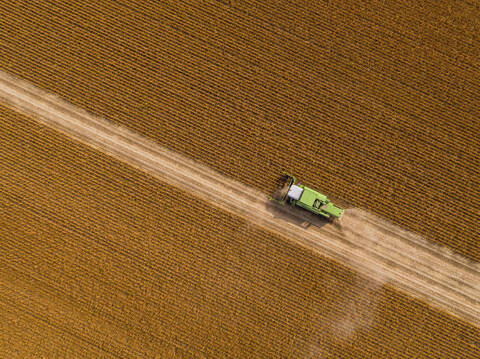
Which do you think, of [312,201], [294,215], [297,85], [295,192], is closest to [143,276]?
[294,215]

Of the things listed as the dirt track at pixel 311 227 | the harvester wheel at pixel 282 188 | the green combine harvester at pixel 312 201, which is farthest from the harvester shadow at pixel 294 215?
the green combine harvester at pixel 312 201

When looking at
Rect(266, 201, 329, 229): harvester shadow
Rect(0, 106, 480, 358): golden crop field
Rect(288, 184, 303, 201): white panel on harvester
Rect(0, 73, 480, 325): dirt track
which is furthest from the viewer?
Rect(266, 201, 329, 229): harvester shadow

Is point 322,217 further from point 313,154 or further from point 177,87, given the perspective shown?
point 177,87

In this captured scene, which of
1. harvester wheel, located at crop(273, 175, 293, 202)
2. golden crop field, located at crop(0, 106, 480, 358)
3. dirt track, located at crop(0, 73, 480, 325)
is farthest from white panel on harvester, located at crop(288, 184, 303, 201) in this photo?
golden crop field, located at crop(0, 106, 480, 358)

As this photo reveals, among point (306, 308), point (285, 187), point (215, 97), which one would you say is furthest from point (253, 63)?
point (306, 308)

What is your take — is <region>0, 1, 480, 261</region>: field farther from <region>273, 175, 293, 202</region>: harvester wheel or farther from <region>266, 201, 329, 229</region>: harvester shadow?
<region>266, 201, 329, 229</region>: harvester shadow

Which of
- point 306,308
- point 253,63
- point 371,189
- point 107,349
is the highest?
point 253,63

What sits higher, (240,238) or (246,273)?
(240,238)
